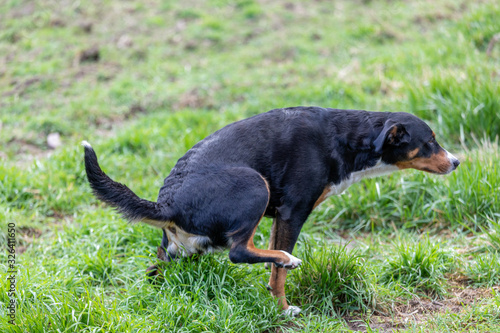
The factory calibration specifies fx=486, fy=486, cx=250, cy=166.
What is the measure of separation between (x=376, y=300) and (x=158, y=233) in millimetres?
1872

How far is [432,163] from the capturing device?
392 centimetres

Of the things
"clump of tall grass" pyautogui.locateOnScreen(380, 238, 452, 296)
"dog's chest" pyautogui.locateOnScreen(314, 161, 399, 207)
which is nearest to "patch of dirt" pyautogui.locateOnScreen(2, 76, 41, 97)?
"dog's chest" pyautogui.locateOnScreen(314, 161, 399, 207)

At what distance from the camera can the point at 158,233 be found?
4184 mm

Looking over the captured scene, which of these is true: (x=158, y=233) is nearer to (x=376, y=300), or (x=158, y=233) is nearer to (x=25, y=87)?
(x=376, y=300)

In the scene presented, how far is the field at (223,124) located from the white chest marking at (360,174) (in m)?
0.46

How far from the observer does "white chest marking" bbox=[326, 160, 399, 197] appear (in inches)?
145

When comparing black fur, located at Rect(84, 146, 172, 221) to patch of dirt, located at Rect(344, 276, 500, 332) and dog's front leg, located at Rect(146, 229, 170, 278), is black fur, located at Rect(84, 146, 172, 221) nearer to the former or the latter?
dog's front leg, located at Rect(146, 229, 170, 278)

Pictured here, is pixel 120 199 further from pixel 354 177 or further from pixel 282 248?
pixel 354 177

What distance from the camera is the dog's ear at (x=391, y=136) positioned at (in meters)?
3.60

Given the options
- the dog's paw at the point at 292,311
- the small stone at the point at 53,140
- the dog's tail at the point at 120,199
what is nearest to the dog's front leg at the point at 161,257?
the dog's tail at the point at 120,199

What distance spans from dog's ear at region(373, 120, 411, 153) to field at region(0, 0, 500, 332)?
2.73ft

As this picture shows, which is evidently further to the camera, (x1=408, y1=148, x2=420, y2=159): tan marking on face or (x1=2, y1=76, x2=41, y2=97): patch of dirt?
(x1=2, y1=76, x2=41, y2=97): patch of dirt

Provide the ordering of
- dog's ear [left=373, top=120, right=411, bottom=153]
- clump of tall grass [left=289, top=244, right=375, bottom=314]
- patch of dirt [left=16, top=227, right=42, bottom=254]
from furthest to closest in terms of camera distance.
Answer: patch of dirt [left=16, top=227, right=42, bottom=254], dog's ear [left=373, top=120, right=411, bottom=153], clump of tall grass [left=289, top=244, right=375, bottom=314]

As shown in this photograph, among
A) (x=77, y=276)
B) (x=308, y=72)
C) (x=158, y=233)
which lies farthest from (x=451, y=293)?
(x=308, y=72)
